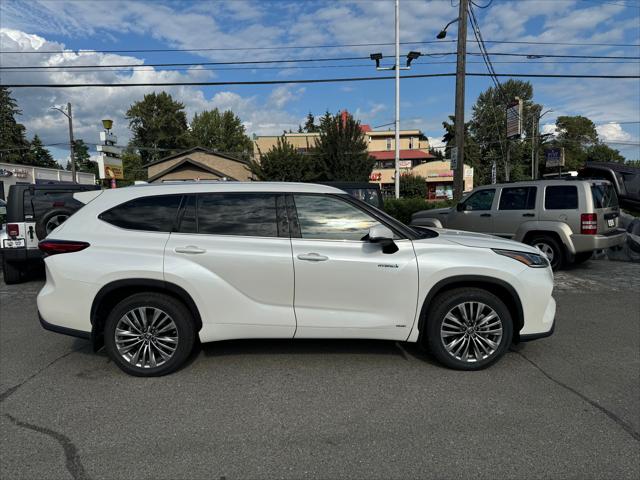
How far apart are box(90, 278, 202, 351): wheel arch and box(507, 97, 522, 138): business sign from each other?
586 inches

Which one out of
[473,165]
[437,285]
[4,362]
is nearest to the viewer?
[437,285]

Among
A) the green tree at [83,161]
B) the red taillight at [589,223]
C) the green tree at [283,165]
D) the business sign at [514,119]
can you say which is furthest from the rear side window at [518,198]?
the green tree at [83,161]

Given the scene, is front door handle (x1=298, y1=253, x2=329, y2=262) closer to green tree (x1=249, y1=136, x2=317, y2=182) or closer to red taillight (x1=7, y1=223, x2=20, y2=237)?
red taillight (x1=7, y1=223, x2=20, y2=237)

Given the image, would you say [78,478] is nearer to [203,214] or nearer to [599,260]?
[203,214]

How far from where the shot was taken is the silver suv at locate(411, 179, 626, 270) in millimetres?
8344

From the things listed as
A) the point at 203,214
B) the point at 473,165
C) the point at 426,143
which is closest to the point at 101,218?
the point at 203,214

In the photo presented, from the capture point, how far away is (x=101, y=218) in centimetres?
404

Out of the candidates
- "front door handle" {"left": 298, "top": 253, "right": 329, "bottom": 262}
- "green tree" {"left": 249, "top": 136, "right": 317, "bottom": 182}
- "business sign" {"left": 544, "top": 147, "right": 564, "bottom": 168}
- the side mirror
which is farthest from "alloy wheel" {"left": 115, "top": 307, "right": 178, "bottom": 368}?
"green tree" {"left": 249, "top": 136, "right": 317, "bottom": 182}

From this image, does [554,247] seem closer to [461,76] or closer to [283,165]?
[461,76]

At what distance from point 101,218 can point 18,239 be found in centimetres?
506

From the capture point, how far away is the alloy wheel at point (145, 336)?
12.8 feet

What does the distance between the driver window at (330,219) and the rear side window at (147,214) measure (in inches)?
45.7

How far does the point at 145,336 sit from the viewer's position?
392 cm

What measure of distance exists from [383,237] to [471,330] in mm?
1186
